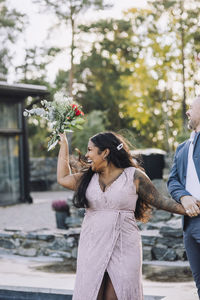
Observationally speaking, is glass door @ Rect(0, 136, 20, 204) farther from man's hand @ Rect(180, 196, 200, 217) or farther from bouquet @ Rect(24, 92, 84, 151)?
man's hand @ Rect(180, 196, 200, 217)

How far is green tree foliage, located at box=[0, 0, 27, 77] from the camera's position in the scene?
105ft

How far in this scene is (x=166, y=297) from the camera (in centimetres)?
466

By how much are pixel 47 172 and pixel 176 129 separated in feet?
40.0

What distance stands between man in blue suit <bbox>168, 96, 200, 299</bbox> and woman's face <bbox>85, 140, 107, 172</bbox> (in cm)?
50

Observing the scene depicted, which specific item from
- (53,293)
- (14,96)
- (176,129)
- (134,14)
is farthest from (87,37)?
(53,293)

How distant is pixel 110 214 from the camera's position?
3.34 meters

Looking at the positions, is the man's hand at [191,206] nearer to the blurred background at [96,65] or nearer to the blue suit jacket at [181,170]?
the blue suit jacket at [181,170]

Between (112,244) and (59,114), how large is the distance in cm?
97

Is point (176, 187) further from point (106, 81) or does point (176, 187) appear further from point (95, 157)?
point (106, 81)

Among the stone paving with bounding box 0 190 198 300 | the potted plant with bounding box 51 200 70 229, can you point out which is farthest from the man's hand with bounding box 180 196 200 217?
the potted plant with bounding box 51 200 70 229

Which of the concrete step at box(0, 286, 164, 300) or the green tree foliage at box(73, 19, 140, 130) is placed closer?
the concrete step at box(0, 286, 164, 300)

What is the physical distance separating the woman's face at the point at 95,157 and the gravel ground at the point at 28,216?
22.5 feet

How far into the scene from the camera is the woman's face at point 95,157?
3.42 meters

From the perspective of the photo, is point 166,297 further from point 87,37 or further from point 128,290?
point 87,37
